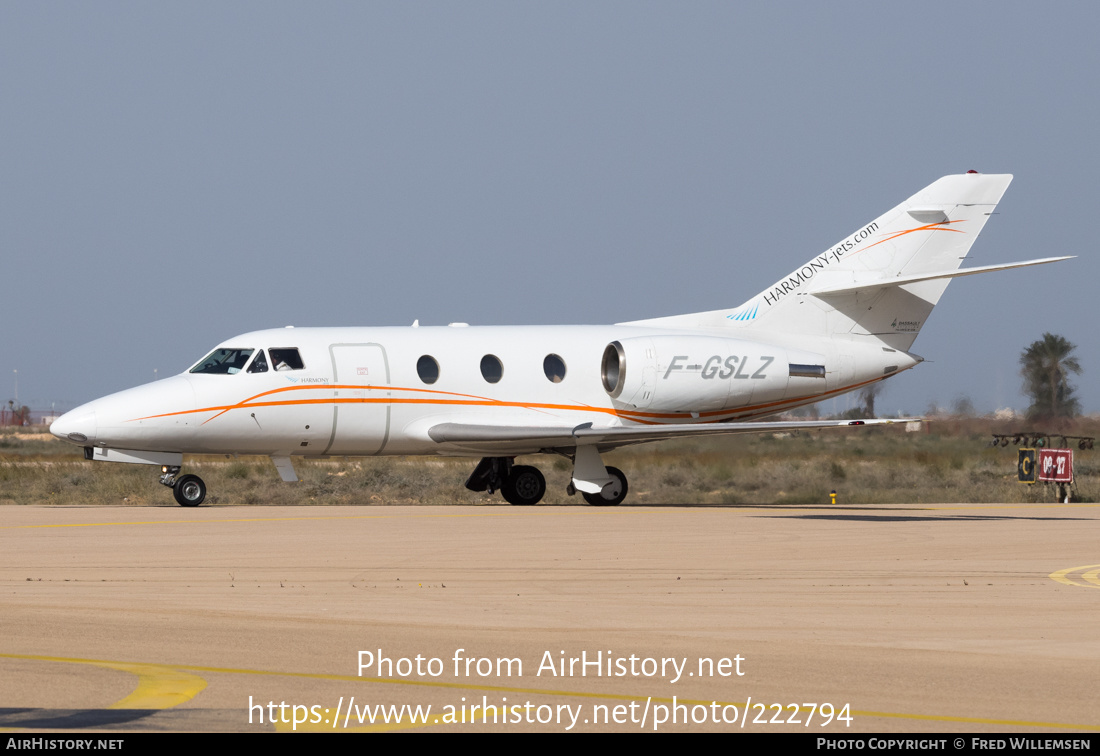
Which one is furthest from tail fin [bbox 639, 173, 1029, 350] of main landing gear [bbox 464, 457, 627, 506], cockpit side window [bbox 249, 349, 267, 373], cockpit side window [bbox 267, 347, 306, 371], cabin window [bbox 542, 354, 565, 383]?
cockpit side window [bbox 249, 349, 267, 373]

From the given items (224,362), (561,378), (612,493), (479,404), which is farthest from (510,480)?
(224,362)

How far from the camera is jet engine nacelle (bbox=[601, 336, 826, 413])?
24.9 meters

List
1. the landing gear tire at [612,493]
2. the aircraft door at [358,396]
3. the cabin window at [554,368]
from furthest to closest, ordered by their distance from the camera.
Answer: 1. the landing gear tire at [612,493]
2. the cabin window at [554,368]
3. the aircraft door at [358,396]

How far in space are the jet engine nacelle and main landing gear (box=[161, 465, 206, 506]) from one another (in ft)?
24.4

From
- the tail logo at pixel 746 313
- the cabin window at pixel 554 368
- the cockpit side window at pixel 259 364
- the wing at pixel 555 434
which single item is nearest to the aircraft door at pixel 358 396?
the wing at pixel 555 434

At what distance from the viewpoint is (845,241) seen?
26281 millimetres

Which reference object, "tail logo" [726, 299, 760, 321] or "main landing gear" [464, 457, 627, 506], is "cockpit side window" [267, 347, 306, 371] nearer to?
"main landing gear" [464, 457, 627, 506]

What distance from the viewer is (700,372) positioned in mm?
25094

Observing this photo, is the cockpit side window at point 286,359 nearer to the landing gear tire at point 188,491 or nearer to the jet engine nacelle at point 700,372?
the landing gear tire at point 188,491

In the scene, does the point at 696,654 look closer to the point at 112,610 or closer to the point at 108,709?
the point at 108,709

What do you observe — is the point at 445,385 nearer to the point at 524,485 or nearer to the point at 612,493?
the point at 524,485

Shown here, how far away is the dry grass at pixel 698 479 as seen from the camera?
1168 inches

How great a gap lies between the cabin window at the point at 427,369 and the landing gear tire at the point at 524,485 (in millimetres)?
3049

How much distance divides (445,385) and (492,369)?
925 mm
